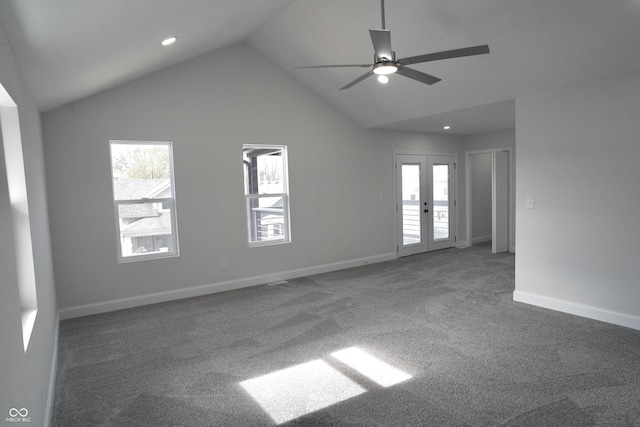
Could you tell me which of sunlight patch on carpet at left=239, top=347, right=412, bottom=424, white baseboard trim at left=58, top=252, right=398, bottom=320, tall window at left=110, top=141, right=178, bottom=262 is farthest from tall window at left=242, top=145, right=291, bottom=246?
sunlight patch on carpet at left=239, top=347, right=412, bottom=424

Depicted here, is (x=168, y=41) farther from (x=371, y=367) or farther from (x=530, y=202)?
(x=530, y=202)

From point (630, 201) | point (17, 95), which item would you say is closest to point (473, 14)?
point (630, 201)

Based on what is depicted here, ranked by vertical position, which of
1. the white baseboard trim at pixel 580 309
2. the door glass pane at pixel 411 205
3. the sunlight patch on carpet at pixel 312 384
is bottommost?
the sunlight patch on carpet at pixel 312 384

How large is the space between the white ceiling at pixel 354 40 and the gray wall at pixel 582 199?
28 centimetres

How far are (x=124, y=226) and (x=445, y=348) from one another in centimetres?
388

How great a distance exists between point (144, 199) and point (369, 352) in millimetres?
3282

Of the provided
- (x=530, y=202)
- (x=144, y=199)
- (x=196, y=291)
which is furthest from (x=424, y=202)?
(x=144, y=199)

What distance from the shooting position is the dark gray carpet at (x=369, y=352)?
255cm

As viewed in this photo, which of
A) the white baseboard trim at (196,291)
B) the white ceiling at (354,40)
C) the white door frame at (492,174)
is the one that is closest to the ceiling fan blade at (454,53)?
the white ceiling at (354,40)

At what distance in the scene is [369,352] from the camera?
3.45 metres

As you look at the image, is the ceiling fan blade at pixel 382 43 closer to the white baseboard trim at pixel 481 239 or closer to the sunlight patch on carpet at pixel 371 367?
the sunlight patch on carpet at pixel 371 367

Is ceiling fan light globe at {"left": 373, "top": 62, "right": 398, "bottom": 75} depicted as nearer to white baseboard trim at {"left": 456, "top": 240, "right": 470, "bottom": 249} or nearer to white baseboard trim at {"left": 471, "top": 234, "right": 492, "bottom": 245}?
white baseboard trim at {"left": 456, "top": 240, "right": 470, "bottom": 249}

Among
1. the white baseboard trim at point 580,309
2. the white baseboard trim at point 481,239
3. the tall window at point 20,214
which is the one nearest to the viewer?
the tall window at point 20,214

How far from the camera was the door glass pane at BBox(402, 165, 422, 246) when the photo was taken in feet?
24.9
